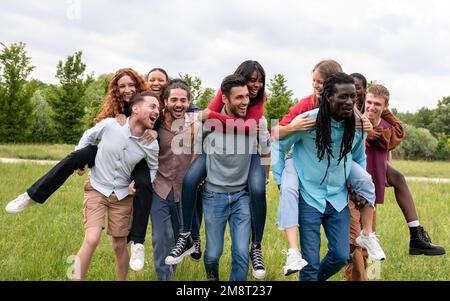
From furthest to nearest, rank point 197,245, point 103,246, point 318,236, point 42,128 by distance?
point 42,128 → point 103,246 → point 197,245 → point 318,236

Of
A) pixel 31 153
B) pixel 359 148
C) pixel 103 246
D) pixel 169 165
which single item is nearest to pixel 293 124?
pixel 359 148

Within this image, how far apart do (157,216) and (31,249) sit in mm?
2802

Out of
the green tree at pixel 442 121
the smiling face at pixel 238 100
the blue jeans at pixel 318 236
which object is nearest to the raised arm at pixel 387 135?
the blue jeans at pixel 318 236

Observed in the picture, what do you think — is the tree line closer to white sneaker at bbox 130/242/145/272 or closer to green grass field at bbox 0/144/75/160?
green grass field at bbox 0/144/75/160

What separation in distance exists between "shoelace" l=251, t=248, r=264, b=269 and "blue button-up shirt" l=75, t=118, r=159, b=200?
1153 mm

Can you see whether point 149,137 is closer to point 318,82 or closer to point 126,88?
point 126,88

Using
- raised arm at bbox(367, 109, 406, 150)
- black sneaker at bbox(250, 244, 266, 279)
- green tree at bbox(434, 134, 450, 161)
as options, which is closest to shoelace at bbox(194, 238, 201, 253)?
black sneaker at bbox(250, 244, 266, 279)

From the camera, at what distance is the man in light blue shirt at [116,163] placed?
428 centimetres

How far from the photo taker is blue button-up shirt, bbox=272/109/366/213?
3.97 m

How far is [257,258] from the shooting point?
14.1 feet

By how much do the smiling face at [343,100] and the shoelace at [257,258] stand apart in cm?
142

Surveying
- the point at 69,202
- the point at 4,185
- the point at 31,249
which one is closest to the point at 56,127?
the point at 4,185

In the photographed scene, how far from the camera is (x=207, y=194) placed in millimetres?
4305

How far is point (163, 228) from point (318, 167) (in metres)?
1.59
